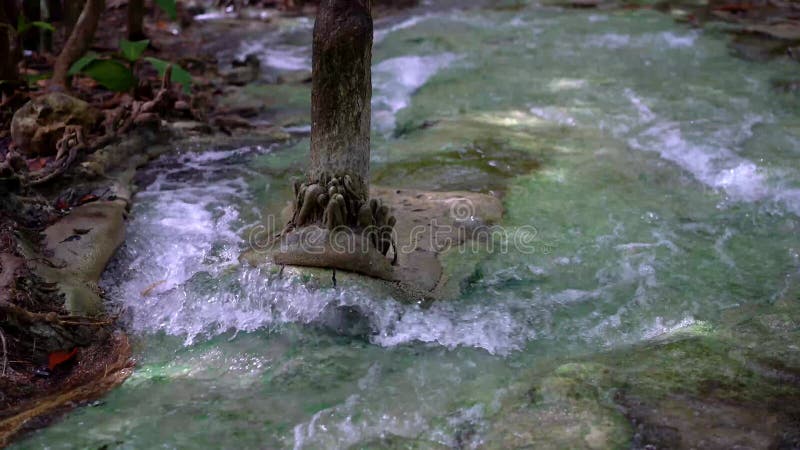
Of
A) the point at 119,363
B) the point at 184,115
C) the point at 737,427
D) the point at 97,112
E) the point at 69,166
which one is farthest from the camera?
the point at 184,115

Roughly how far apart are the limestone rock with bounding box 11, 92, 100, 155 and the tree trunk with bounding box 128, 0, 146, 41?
8.56 ft

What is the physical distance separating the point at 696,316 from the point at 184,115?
4.07 m

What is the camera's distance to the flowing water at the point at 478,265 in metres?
2.72

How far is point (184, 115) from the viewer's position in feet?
19.0

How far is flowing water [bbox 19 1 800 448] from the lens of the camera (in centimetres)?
272

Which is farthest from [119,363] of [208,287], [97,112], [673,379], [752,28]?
[752,28]

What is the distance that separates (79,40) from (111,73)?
1.23 ft

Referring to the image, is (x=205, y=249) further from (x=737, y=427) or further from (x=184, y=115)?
(x=737, y=427)

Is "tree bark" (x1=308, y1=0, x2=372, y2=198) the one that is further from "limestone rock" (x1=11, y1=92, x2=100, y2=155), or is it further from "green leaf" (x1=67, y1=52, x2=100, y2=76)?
"green leaf" (x1=67, y1=52, x2=100, y2=76)

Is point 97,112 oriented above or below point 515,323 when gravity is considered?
above

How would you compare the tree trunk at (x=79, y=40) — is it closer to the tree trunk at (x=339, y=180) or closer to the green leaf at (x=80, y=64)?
the green leaf at (x=80, y=64)

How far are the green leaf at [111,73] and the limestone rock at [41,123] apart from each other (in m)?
0.49

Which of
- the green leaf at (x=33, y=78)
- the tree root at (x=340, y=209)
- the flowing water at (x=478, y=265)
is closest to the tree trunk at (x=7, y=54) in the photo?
the green leaf at (x=33, y=78)

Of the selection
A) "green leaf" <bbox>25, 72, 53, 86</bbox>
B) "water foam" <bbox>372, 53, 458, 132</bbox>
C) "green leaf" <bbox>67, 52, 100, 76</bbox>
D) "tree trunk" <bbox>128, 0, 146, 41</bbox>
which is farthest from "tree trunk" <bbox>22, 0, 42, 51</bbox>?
"water foam" <bbox>372, 53, 458, 132</bbox>
